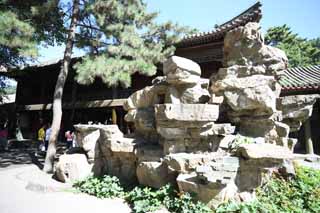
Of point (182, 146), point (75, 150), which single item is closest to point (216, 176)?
point (182, 146)

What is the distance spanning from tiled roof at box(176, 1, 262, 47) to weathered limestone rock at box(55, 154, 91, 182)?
6.53 metres

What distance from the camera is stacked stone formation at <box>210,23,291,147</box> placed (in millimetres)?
5703

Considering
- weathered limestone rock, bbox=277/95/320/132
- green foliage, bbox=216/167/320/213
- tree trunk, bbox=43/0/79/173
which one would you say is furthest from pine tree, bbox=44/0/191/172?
green foliage, bbox=216/167/320/213

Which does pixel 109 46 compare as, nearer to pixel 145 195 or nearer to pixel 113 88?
pixel 113 88

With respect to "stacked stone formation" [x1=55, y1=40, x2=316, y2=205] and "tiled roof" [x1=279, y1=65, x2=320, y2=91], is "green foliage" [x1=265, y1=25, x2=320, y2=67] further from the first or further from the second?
"stacked stone formation" [x1=55, y1=40, x2=316, y2=205]

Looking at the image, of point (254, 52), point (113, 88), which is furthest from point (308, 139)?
point (113, 88)

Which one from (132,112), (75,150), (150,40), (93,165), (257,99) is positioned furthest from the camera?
(150,40)

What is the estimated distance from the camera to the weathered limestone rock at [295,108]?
20.6 ft

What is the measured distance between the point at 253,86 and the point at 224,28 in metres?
4.89

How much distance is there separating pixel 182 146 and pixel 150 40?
6.47 m

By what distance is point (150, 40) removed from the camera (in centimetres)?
Result: 1107

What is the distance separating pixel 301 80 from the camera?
10.8 meters

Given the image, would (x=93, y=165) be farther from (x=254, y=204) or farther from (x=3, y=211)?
(x=254, y=204)

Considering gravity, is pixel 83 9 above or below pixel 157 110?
above
